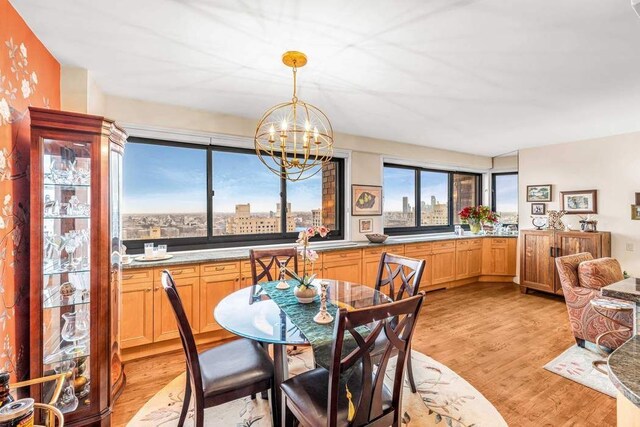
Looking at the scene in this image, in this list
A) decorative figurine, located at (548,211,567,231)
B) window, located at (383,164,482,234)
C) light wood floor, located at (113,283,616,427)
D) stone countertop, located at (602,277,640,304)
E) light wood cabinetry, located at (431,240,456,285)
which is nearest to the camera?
stone countertop, located at (602,277,640,304)

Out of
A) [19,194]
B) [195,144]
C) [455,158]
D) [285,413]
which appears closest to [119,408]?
[285,413]

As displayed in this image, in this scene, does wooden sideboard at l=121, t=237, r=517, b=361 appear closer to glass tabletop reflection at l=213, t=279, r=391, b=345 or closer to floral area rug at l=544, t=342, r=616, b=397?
glass tabletop reflection at l=213, t=279, r=391, b=345

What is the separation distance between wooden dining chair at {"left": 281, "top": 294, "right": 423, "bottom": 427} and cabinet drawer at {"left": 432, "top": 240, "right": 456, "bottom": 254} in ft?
11.9

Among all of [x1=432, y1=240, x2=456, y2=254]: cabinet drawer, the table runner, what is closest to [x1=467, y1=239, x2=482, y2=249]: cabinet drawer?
[x1=432, y1=240, x2=456, y2=254]: cabinet drawer

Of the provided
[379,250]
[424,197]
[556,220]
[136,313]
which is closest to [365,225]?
[379,250]

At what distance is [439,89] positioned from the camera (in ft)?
9.04

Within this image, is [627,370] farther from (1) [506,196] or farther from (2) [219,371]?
(1) [506,196]

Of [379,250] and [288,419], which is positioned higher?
[379,250]

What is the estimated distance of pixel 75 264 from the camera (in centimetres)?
198

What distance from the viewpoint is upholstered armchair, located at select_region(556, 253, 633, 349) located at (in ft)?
9.26

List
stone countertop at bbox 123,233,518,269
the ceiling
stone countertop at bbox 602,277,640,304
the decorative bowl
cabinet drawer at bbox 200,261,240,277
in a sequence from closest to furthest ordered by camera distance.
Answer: stone countertop at bbox 602,277,640,304, the ceiling, stone countertop at bbox 123,233,518,269, cabinet drawer at bbox 200,261,240,277, the decorative bowl

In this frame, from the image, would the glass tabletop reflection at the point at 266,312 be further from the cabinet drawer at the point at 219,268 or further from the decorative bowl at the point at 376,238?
the decorative bowl at the point at 376,238

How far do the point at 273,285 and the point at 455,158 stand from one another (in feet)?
15.5

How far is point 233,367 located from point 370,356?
33.7 inches
